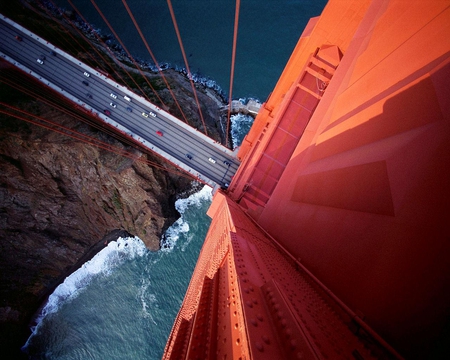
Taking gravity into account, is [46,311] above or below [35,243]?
below

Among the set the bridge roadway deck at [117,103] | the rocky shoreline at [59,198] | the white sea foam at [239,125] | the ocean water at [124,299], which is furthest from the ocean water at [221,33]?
the ocean water at [124,299]

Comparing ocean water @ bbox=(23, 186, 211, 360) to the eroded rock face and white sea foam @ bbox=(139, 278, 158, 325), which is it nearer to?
white sea foam @ bbox=(139, 278, 158, 325)

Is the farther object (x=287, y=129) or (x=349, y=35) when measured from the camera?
(x=287, y=129)

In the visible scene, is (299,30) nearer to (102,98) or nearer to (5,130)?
(102,98)

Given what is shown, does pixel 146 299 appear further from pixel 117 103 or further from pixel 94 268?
pixel 117 103

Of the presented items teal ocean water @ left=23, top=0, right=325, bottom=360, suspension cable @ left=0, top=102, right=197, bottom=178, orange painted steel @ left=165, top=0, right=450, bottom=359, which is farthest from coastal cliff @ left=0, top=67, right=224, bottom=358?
orange painted steel @ left=165, top=0, right=450, bottom=359

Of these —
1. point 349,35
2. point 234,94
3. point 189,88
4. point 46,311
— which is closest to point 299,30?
point 234,94
